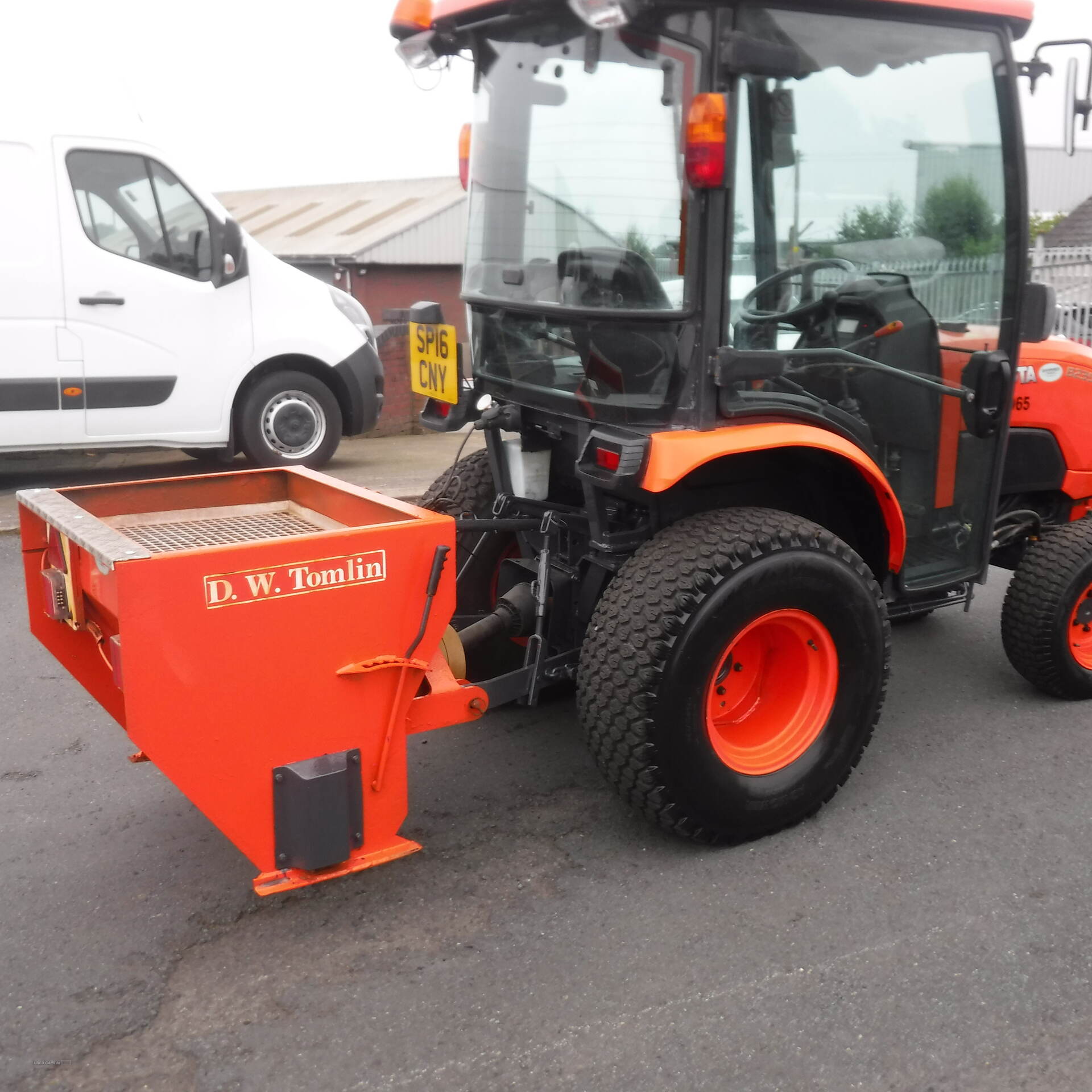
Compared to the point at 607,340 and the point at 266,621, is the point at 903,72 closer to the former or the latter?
the point at 607,340

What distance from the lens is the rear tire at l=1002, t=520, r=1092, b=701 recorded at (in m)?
3.99

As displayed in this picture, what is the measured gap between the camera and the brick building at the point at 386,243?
1139 inches

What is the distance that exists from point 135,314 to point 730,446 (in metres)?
5.37

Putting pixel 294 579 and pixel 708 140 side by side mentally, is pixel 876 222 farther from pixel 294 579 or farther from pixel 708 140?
pixel 294 579

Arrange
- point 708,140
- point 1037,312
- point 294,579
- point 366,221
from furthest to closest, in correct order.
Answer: point 366,221
point 1037,312
point 708,140
point 294,579

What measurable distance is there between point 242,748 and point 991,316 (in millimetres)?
2552

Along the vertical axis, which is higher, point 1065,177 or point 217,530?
point 1065,177

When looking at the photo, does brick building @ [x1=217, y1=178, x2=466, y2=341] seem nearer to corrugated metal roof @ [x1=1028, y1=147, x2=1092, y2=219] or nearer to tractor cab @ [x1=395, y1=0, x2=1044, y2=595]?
corrugated metal roof @ [x1=1028, y1=147, x2=1092, y2=219]

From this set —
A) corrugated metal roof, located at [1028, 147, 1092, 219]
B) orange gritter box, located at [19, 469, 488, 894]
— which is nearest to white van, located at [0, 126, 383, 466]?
orange gritter box, located at [19, 469, 488, 894]

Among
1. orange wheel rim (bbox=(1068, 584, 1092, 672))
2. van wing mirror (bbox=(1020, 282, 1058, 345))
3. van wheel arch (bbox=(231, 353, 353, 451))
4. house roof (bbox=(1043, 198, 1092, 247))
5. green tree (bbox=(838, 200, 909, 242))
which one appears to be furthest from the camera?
house roof (bbox=(1043, 198, 1092, 247))

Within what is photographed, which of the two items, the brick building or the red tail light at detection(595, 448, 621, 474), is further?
the brick building

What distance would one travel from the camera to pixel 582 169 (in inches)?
124

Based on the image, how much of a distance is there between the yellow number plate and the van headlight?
488 cm

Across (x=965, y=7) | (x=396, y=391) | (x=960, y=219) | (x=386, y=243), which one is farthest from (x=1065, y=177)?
(x=386, y=243)
